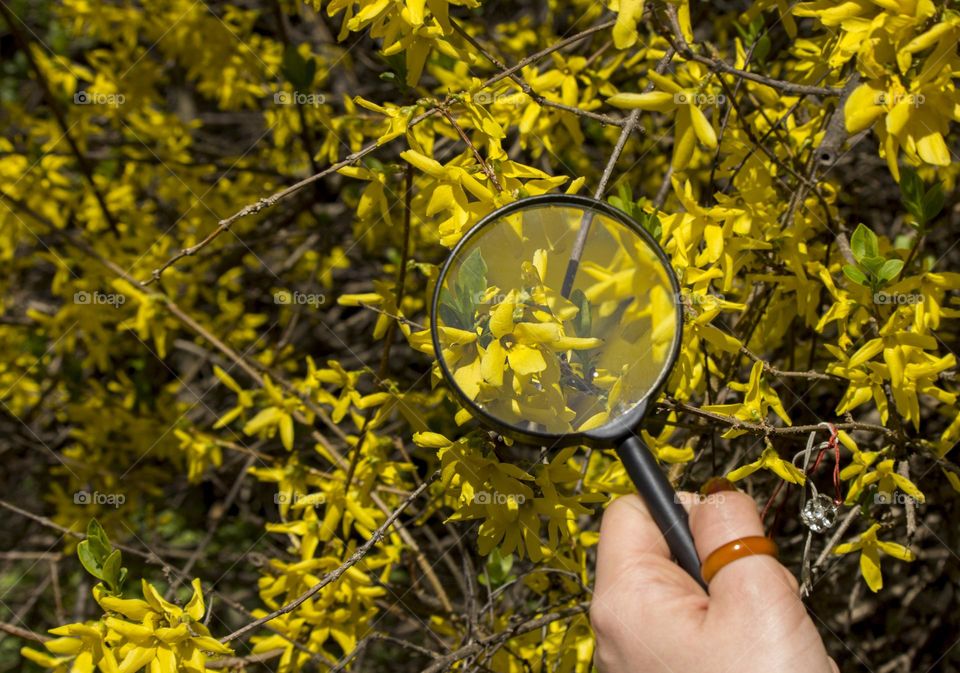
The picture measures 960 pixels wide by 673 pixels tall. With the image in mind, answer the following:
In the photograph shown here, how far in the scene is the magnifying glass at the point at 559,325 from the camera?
1301 millimetres

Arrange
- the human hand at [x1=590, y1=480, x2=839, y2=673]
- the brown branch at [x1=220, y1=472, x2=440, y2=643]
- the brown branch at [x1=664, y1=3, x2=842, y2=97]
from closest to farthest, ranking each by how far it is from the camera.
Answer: the human hand at [x1=590, y1=480, x2=839, y2=673] → the brown branch at [x1=220, y1=472, x2=440, y2=643] → the brown branch at [x1=664, y1=3, x2=842, y2=97]

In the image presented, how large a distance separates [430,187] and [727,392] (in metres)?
0.86

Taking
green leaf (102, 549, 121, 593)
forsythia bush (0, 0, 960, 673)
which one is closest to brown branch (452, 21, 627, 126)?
forsythia bush (0, 0, 960, 673)

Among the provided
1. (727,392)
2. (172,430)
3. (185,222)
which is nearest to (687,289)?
(727,392)

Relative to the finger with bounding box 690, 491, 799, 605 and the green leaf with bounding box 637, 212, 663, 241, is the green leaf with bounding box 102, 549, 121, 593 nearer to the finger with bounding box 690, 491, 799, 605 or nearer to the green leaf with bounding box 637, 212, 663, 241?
the finger with bounding box 690, 491, 799, 605

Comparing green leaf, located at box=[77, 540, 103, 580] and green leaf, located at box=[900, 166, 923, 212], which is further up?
green leaf, located at box=[77, 540, 103, 580]

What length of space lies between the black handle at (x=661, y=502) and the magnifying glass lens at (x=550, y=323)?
0.06 meters

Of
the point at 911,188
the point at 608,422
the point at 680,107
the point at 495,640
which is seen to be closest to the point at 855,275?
the point at 911,188

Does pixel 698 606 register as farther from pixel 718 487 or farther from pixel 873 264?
pixel 873 264

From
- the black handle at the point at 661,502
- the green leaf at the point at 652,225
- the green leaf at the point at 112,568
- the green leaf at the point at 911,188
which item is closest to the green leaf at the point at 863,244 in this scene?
the green leaf at the point at 911,188

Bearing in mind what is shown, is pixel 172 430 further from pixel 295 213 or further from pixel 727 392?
pixel 727 392

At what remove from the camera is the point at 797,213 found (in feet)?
6.52

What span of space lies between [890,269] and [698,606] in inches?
33.0

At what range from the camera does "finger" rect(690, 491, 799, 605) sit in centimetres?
114
